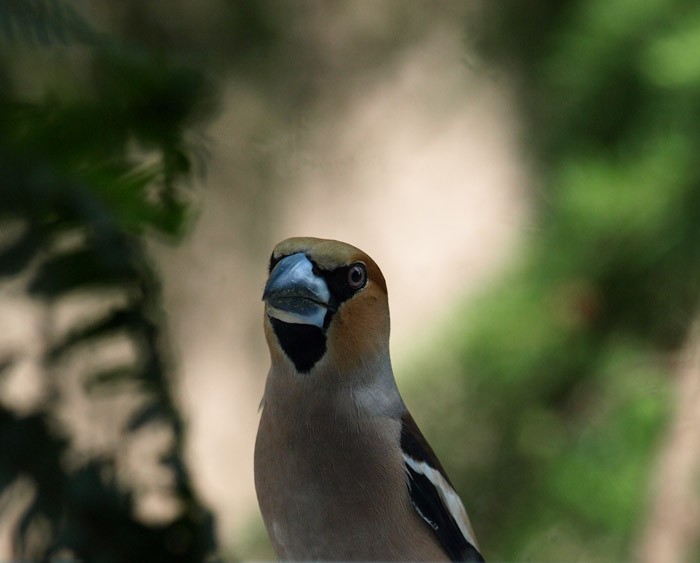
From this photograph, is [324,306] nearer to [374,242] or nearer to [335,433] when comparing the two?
[335,433]

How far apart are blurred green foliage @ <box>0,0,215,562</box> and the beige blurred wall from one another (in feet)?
0.99

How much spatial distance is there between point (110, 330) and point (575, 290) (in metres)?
0.65

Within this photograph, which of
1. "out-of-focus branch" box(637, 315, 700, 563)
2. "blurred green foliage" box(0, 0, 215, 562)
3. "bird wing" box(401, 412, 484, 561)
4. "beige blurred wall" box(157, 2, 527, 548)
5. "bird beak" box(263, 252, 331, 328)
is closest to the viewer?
"bird beak" box(263, 252, 331, 328)

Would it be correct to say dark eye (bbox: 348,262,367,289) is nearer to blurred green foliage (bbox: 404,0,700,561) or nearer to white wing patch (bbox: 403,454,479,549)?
white wing patch (bbox: 403,454,479,549)

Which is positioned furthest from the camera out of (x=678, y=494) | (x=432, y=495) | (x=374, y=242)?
(x=374, y=242)

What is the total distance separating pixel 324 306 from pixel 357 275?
25mm

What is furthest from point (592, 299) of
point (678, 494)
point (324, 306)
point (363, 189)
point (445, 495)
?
point (324, 306)

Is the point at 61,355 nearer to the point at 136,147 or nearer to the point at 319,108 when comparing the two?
the point at 136,147

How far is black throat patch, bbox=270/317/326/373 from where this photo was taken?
0.47 meters

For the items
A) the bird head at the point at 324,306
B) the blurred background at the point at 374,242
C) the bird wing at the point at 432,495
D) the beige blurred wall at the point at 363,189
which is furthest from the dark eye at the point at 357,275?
the beige blurred wall at the point at 363,189

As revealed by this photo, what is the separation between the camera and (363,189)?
152 centimetres

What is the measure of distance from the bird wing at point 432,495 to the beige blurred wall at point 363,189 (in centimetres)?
66

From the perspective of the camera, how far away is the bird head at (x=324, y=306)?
1.34 ft

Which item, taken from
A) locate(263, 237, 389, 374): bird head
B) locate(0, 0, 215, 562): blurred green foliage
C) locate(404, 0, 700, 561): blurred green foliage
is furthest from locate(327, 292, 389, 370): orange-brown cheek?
locate(404, 0, 700, 561): blurred green foliage
